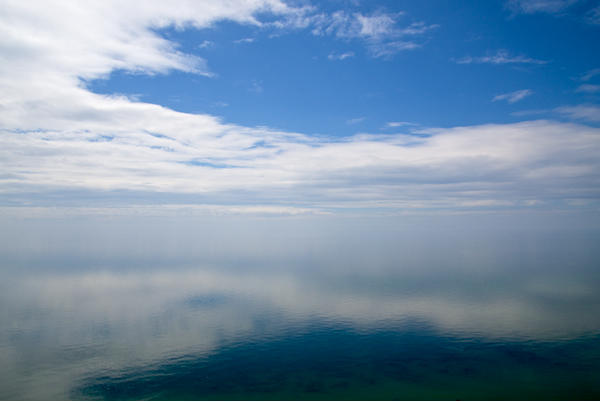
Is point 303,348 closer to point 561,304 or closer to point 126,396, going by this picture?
point 126,396

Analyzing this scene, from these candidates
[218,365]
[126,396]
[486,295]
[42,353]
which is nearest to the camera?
[126,396]

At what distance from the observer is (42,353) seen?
84.9 meters

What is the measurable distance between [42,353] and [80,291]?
90016 mm

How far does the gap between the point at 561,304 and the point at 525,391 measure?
87378 mm

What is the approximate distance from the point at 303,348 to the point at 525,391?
47.4m

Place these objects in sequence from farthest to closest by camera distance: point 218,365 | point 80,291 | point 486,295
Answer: point 80,291 < point 486,295 < point 218,365

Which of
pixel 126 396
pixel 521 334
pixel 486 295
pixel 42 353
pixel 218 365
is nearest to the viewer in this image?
pixel 126 396

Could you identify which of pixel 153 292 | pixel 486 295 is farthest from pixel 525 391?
pixel 153 292

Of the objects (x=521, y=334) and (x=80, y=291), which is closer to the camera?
(x=521, y=334)

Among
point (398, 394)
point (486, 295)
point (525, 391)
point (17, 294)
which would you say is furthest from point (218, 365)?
point (17, 294)

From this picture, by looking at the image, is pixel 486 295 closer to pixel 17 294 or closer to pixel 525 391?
pixel 525 391

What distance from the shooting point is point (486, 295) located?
5891 inches

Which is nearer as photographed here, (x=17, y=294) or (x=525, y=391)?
(x=525, y=391)

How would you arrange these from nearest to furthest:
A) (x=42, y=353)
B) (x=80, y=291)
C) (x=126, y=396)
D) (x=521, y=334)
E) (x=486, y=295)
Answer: (x=126, y=396) < (x=42, y=353) < (x=521, y=334) < (x=486, y=295) < (x=80, y=291)
